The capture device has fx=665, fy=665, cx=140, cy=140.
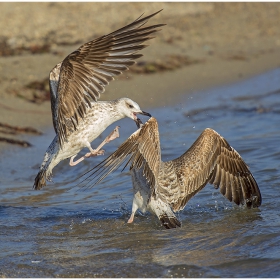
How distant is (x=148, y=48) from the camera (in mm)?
12555

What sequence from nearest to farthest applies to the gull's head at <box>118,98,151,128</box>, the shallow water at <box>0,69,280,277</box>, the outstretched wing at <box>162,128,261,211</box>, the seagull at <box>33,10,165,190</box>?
the shallow water at <box>0,69,280,277</box>, the seagull at <box>33,10,165,190</box>, the outstretched wing at <box>162,128,261,211</box>, the gull's head at <box>118,98,151,128</box>

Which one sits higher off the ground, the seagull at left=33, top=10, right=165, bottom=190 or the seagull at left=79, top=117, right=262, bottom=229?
the seagull at left=33, top=10, right=165, bottom=190

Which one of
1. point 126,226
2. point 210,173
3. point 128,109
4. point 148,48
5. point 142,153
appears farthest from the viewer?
point 148,48

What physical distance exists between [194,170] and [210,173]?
0.64 ft

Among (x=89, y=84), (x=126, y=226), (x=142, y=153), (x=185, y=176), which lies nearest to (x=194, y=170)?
(x=185, y=176)

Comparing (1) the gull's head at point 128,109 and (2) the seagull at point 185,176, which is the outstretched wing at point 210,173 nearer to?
(2) the seagull at point 185,176

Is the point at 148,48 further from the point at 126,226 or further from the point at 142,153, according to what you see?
the point at 142,153

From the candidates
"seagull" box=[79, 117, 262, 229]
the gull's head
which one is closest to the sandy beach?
the gull's head

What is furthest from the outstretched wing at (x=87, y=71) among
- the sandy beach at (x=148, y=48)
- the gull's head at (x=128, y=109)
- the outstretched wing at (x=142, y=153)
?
the sandy beach at (x=148, y=48)

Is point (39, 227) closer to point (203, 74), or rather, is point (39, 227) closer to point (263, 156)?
point (263, 156)

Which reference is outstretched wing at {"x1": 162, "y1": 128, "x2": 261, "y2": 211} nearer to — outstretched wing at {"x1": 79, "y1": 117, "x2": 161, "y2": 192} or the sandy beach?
outstretched wing at {"x1": 79, "y1": 117, "x2": 161, "y2": 192}

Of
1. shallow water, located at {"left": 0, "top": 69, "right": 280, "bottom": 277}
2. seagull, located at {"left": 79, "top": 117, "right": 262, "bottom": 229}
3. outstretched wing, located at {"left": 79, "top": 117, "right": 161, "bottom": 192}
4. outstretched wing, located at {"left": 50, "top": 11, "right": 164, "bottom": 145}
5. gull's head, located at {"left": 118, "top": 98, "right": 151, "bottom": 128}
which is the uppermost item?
outstretched wing, located at {"left": 50, "top": 11, "right": 164, "bottom": 145}

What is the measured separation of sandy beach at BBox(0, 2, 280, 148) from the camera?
9977mm

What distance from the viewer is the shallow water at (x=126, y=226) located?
16.2ft
